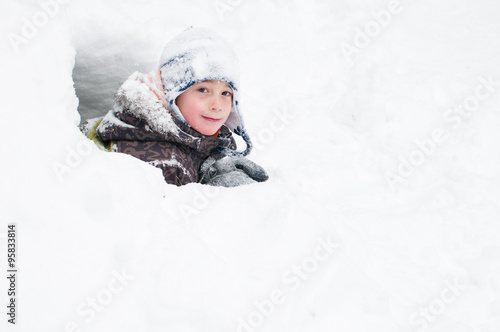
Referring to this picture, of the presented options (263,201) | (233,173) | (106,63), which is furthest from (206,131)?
(106,63)

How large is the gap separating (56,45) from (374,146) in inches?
90.6

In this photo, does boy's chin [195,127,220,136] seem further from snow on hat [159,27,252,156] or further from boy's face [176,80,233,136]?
snow on hat [159,27,252,156]

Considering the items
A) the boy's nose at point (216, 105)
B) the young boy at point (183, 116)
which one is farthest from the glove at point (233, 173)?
the boy's nose at point (216, 105)

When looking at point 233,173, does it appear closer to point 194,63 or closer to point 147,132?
point 147,132

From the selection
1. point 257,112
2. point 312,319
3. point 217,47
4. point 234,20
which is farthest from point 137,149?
point 234,20

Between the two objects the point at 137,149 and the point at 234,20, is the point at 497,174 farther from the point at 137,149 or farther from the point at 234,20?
the point at 234,20

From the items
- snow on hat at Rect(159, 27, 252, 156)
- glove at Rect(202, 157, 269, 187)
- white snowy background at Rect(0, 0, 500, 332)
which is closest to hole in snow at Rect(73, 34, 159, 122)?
white snowy background at Rect(0, 0, 500, 332)

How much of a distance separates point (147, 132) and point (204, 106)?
36cm

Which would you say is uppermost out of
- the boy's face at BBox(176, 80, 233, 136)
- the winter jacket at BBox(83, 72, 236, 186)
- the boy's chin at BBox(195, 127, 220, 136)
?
the boy's face at BBox(176, 80, 233, 136)

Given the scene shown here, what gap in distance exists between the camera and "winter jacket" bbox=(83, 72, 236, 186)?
6.71 ft

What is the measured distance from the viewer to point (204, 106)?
7.39 feet

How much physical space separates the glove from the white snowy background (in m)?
0.14

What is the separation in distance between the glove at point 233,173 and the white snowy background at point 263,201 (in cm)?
14

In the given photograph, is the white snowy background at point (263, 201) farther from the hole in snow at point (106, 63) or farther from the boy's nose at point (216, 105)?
the boy's nose at point (216, 105)
